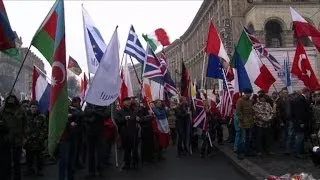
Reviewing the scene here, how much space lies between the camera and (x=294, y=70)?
1345cm

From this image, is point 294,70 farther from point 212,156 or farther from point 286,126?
point 212,156

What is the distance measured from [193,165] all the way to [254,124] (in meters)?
1.93

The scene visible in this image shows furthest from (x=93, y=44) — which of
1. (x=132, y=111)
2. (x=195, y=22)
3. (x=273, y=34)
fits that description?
(x=195, y=22)

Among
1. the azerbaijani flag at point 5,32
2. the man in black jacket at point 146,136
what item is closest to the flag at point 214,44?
the man in black jacket at point 146,136

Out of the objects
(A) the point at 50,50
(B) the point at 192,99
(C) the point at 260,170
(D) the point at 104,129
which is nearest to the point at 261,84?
(B) the point at 192,99

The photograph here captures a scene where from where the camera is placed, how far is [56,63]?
8.23 meters

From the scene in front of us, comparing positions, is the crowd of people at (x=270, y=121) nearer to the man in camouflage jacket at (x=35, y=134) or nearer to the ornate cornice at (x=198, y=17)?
the man in camouflage jacket at (x=35, y=134)

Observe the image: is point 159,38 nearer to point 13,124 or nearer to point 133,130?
point 133,130

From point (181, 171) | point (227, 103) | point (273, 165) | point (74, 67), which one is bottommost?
point (181, 171)

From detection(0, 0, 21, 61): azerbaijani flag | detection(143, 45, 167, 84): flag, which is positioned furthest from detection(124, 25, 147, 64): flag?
detection(0, 0, 21, 61): azerbaijani flag

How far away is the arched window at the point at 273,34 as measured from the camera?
42062 mm

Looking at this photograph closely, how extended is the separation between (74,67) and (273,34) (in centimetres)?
2710

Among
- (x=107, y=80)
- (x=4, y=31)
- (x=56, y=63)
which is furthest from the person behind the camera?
(x=107, y=80)

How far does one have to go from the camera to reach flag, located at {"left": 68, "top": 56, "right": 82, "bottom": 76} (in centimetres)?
1942
